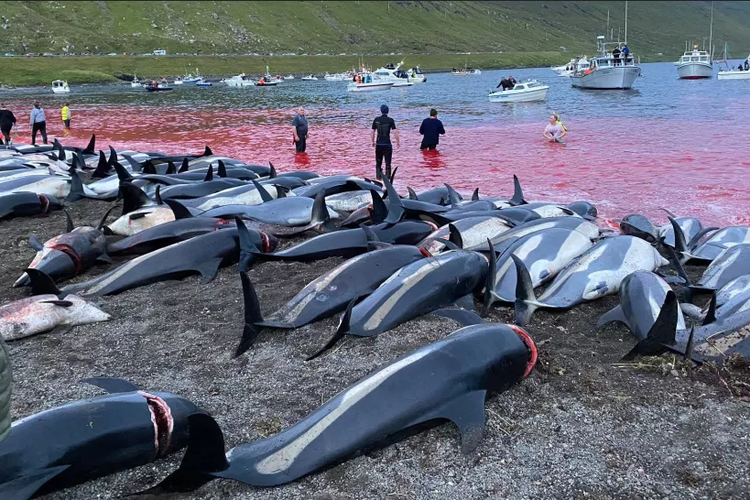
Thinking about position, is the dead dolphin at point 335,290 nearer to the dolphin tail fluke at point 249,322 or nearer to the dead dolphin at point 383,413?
the dolphin tail fluke at point 249,322

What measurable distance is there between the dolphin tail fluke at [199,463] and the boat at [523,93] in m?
50.0

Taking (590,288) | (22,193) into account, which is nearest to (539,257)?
(590,288)

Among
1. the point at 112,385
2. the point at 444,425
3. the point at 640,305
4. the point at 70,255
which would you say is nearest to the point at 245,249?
the point at 70,255

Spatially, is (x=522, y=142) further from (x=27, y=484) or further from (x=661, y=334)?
(x=27, y=484)

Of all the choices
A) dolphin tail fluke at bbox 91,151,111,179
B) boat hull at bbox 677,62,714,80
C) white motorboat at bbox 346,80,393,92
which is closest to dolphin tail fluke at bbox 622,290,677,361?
dolphin tail fluke at bbox 91,151,111,179

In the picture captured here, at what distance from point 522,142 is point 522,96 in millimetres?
24629

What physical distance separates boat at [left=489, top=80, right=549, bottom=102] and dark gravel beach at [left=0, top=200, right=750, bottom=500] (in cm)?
4577

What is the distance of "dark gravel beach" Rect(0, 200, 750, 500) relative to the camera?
4281 millimetres

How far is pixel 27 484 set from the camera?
159 inches

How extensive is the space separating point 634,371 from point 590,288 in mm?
1937

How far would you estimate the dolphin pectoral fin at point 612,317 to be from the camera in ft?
22.0

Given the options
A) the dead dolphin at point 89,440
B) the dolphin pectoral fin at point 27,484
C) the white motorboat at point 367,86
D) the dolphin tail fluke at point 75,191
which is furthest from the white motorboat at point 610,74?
the dolphin pectoral fin at point 27,484

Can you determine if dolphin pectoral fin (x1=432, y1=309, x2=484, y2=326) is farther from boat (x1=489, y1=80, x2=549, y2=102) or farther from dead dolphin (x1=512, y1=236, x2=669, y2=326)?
boat (x1=489, y1=80, x2=549, y2=102)

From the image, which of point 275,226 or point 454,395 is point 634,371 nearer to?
point 454,395
